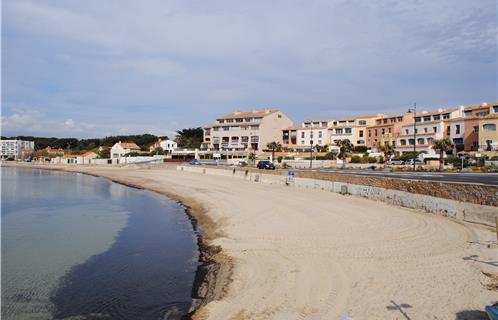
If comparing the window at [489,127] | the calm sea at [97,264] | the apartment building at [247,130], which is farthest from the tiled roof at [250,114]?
the calm sea at [97,264]

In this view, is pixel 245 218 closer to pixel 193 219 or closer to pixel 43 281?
pixel 193 219

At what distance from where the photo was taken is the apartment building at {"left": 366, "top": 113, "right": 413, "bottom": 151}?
79.0 meters

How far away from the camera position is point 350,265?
37.3 feet

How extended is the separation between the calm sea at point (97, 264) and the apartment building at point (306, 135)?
68.3m

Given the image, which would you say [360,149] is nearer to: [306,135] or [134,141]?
[306,135]

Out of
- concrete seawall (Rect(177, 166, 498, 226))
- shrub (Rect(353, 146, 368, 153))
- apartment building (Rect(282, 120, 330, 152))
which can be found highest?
apartment building (Rect(282, 120, 330, 152))

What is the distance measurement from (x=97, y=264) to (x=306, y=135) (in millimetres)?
83275

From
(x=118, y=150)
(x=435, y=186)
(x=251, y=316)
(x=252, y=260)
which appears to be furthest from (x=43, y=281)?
(x=118, y=150)

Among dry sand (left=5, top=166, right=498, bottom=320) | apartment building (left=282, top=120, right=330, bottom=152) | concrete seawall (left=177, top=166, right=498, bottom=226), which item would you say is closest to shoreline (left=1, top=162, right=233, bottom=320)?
dry sand (left=5, top=166, right=498, bottom=320)

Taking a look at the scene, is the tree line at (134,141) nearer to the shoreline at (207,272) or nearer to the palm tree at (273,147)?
the palm tree at (273,147)

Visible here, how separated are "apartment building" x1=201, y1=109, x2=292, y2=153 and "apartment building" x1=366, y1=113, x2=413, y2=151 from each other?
23.0m

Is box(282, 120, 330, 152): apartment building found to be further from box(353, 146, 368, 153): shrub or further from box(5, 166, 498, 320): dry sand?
box(5, 166, 498, 320): dry sand

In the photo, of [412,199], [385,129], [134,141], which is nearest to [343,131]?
[385,129]

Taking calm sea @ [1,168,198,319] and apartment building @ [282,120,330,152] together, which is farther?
apartment building @ [282,120,330,152]
